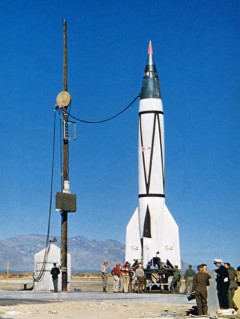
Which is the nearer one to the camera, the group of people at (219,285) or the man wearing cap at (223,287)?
the group of people at (219,285)

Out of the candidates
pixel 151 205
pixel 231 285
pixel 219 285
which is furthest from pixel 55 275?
pixel 231 285

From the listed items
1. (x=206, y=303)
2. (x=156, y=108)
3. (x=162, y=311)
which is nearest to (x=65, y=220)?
(x=156, y=108)

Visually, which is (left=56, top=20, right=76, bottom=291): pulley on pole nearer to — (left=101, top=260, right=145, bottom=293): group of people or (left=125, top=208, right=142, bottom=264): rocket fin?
(left=101, top=260, right=145, bottom=293): group of people

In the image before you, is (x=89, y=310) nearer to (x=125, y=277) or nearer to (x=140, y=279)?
(x=140, y=279)

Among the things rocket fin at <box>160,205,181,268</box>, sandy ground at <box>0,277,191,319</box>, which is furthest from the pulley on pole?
sandy ground at <box>0,277,191,319</box>

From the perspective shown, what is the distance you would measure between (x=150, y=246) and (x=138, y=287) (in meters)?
4.22

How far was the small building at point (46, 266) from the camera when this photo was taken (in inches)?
1219

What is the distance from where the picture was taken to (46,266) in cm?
3109

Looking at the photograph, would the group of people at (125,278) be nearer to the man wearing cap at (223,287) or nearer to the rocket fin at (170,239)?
the rocket fin at (170,239)

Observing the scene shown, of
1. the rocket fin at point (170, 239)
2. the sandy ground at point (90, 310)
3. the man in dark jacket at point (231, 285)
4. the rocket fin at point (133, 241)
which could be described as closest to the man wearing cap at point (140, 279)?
the rocket fin at point (170, 239)

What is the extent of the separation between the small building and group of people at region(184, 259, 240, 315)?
1331 cm

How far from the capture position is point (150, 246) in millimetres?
34594

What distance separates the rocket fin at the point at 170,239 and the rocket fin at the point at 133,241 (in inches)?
48.9

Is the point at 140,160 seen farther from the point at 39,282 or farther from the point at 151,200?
the point at 39,282
